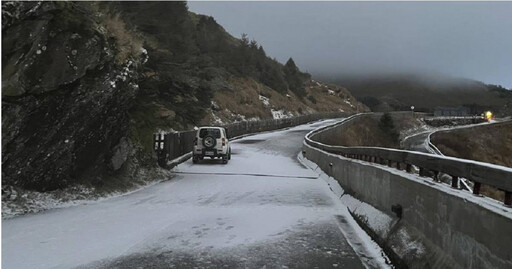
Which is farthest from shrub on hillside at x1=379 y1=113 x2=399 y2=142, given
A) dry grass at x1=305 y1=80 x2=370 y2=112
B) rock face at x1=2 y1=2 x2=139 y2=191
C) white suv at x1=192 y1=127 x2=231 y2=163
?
rock face at x1=2 y1=2 x2=139 y2=191

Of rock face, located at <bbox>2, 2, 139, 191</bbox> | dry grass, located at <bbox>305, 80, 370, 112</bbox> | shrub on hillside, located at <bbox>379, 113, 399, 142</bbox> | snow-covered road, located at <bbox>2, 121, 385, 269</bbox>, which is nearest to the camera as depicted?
snow-covered road, located at <bbox>2, 121, 385, 269</bbox>

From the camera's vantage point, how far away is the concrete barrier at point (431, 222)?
400 centimetres

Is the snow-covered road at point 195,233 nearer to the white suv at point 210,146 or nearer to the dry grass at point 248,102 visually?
the white suv at point 210,146

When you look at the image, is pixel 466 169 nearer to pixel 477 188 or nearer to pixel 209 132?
pixel 477 188

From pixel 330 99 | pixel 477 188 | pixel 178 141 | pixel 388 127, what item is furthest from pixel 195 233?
pixel 330 99

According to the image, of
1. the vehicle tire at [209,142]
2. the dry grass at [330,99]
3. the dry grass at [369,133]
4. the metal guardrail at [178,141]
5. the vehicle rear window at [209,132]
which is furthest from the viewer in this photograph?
the dry grass at [330,99]

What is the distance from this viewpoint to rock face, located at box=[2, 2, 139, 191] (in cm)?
932

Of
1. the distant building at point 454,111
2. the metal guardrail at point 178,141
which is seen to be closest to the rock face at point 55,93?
the metal guardrail at point 178,141

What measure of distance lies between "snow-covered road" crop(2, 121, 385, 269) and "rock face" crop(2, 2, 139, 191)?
1.21 m

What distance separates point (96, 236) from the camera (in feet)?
25.3

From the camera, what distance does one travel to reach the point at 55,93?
10.0 m

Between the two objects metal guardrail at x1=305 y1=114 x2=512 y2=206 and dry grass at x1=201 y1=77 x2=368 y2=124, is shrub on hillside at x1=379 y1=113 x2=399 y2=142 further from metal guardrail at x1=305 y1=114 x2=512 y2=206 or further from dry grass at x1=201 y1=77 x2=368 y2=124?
metal guardrail at x1=305 y1=114 x2=512 y2=206

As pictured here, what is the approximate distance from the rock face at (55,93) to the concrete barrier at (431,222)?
22.5 feet

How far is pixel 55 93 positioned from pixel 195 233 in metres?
4.76
